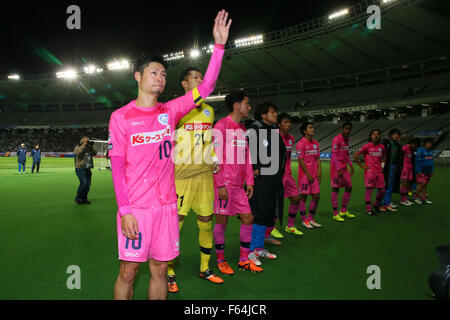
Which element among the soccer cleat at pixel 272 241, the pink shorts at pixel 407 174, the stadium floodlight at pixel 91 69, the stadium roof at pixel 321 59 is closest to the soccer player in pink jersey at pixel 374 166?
the pink shorts at pixel 407 174

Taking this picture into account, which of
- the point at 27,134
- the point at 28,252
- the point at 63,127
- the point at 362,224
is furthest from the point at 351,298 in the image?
the point at 27,134

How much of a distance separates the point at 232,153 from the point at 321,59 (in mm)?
38934

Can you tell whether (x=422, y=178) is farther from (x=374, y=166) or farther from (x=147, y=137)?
(x=147, y=137)

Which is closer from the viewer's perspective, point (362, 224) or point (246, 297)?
point (246, 297)

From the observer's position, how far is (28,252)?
439 cm

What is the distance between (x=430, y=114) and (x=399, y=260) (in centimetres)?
3828

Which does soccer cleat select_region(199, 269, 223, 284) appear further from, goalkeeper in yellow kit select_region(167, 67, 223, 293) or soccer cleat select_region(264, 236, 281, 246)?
soccer cleat select_region(264, 236, 281, 246)

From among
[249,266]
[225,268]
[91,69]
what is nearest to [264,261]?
[249,266]

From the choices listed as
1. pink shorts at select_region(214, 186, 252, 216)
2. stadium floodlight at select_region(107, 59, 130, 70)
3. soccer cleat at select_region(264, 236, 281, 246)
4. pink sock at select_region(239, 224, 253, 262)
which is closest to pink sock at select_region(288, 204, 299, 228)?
soccer cleat at select_region(264, 236, 281, 246)

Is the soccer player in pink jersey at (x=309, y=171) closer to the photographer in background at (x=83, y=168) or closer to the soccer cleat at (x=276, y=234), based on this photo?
the soccer cleat at (x=276, y=234)

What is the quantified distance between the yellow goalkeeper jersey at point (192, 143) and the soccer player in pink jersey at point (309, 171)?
10.9 ft

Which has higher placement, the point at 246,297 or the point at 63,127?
the point at 63,127

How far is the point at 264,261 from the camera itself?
414cm

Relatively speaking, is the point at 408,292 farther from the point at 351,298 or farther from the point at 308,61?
the point at 308,61
